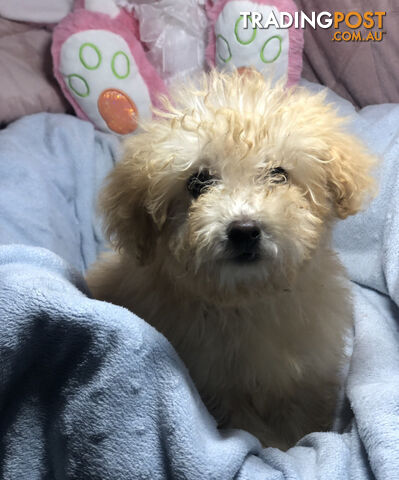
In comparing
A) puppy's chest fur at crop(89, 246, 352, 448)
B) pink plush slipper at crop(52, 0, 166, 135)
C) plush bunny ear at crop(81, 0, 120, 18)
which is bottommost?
puppy's chest fur at crop(89, 246, 352, 448)

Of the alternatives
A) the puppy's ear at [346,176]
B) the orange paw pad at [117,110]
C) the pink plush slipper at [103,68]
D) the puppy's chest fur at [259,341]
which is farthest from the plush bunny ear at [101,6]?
the puppy's ear at [346,176]

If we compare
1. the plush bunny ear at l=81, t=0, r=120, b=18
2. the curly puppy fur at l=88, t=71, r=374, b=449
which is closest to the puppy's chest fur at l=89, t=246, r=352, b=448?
the curly puppy fur at l=88, t=71, r=374, b=449

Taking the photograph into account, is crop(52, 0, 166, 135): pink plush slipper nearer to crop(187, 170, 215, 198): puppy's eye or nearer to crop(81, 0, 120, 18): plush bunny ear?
crop(81, 0, 120, 18): plush bunny ear

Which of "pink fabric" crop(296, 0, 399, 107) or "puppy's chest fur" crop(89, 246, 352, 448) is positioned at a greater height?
"pink fabric" crop(296, 0, 399, 107)

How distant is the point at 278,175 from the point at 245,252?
0.22 meters

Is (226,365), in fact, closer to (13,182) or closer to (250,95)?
(250,95)

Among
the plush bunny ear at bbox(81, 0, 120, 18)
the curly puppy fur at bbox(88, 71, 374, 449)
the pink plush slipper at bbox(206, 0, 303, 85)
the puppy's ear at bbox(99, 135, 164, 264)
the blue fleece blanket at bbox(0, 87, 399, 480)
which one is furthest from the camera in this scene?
the plush bunny ear at bbox(81, 0, 120, 18)

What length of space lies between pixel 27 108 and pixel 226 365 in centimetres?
153

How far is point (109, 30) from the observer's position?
7.97 feet

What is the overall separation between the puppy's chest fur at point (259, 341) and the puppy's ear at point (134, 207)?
120 millimetres

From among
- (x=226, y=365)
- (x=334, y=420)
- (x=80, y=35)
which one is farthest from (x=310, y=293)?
(x=80, y=35)

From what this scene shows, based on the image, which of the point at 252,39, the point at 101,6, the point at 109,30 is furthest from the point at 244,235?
the point at 101,6

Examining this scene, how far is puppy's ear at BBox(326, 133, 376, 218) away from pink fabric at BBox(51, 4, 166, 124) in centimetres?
122

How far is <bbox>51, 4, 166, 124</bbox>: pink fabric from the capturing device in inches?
94.7
